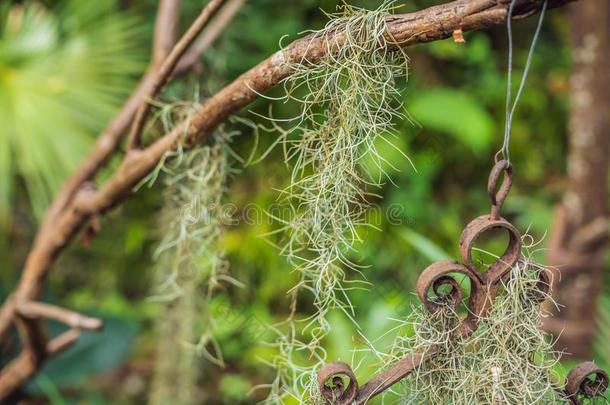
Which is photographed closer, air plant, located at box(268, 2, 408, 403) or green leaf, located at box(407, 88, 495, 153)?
air plant, located at box(268, 2, 408, 403)

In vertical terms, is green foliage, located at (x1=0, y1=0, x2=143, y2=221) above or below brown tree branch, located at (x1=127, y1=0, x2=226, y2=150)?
below

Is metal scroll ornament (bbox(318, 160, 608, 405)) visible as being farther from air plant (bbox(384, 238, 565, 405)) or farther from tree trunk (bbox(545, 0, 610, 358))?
tree trunk (bbox(545, 0, 610, 358))

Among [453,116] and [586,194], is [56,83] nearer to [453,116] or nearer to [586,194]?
[453,116]

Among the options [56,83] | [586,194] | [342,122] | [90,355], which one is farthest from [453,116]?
[342,122]

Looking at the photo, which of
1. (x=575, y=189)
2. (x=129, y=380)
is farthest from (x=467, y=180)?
(x=129, y=380)

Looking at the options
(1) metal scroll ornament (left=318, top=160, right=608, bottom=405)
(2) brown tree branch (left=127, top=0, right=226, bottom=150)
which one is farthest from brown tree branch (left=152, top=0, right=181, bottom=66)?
(1) metal scroll ornament (left=318, top=160, right=608, bottom=405)
